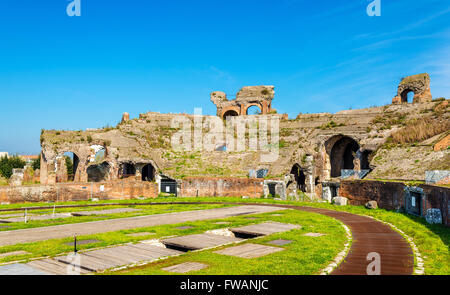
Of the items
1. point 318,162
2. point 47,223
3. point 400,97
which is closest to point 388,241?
point 47,223

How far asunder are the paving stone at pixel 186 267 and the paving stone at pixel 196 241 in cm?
207

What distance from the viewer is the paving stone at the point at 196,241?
40.0ft

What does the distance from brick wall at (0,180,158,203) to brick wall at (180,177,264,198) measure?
323 cm

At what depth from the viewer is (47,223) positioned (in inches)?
710

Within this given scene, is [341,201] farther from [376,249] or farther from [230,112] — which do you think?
[230,112]

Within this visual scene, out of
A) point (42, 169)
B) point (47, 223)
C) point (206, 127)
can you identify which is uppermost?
point (206, 127)

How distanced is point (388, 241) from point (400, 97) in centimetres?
3267

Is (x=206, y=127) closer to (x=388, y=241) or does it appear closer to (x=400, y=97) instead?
(x=400, y=97)

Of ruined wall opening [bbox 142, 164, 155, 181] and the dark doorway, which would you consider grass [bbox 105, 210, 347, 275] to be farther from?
ruined wall opening [bbox 142, 164, 155, 181]

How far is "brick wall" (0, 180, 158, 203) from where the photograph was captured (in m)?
27.4

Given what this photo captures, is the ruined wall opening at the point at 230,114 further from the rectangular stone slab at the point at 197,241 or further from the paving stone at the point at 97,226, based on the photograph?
the rectangular stone slab at the point at 197,241

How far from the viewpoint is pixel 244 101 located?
50.6 m

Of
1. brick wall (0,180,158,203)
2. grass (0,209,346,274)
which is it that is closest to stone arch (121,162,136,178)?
brick wall (0,180,158,203)

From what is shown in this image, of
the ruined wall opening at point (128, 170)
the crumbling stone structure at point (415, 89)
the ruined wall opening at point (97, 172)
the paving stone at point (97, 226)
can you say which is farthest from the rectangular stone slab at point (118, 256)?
the crumbling stone structure at point (415, 89)
